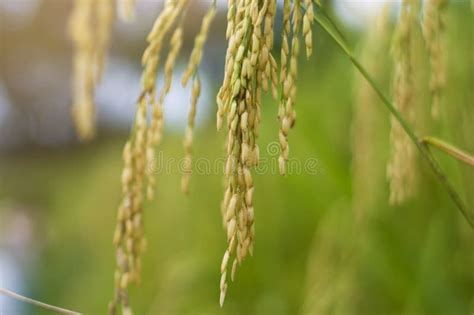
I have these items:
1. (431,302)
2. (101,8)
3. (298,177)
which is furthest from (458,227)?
(101,8)

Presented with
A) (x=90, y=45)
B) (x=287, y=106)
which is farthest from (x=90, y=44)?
(x=287, y=106)

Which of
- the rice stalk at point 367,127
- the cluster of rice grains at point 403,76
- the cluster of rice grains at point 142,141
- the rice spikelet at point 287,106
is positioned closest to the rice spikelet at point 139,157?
the cluster of rice grains at point 142,141

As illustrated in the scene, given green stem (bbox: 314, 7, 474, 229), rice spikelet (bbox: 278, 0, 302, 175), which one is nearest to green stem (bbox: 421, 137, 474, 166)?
green stem (bbox: 314, 7, 474, 229)

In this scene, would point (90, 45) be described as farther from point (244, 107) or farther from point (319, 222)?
point (319, 222)

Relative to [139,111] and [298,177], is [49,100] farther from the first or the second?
[139,111]

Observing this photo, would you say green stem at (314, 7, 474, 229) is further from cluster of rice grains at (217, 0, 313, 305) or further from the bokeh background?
the bokeh background

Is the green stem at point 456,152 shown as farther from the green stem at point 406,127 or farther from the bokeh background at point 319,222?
the bokeh background at point 319,222
